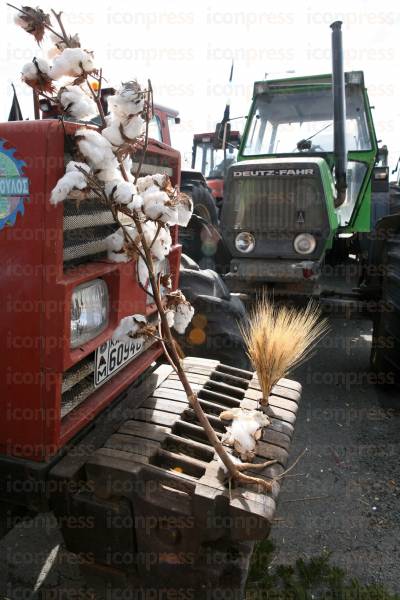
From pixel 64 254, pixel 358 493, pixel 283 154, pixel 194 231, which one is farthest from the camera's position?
pixel 194 231

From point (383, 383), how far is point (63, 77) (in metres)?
3.55

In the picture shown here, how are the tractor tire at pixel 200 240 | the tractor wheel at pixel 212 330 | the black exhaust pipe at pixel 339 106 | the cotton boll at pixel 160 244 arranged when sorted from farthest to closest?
the tractor tire at pixel 200 240 → the black exhaust pipe at pixel 339 106 → the tractor wheel at pixel 212 330 → the cotton boll at pixel 160 244

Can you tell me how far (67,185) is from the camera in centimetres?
141

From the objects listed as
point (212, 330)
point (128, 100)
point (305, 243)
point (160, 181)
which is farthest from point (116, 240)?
point (305, 243)

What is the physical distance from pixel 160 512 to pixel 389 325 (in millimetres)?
2838

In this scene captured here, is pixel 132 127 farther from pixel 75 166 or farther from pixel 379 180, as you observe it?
pixel 379 180

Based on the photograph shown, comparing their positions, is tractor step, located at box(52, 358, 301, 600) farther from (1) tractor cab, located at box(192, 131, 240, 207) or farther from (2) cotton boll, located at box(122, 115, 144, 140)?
(1) tractor cab, located at box(192, 131, 240, 207)

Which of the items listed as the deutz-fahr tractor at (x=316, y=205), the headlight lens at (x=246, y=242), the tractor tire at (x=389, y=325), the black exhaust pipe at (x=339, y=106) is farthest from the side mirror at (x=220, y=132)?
the tractor tire at (x=389, y=325)

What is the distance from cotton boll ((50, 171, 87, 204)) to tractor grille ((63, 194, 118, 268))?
0.42ft

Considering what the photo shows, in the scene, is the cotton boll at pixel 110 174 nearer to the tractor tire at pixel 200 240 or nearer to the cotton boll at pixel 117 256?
the cotton boll at pixel 117 256

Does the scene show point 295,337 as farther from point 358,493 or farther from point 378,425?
point 378,425

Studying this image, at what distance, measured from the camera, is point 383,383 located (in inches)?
167

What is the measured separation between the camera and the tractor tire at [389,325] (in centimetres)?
382

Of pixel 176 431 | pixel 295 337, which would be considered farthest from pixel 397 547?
pixel 176 431
